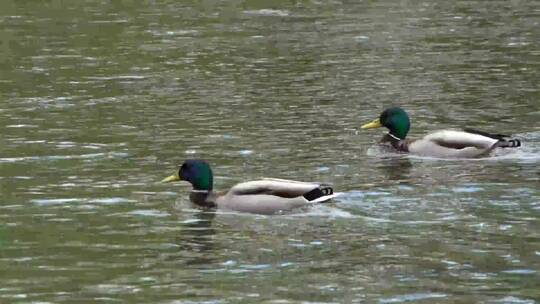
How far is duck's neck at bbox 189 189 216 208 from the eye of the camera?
1886 centimetres

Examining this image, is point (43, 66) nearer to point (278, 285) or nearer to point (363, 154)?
point (363, 154)

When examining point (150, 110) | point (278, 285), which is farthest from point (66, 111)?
point (278, 285)

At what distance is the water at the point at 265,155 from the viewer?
49.1ft

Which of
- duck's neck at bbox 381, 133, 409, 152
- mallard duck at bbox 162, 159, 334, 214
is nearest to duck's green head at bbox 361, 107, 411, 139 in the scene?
duck's neck at bbox 381, 133, 409, 152

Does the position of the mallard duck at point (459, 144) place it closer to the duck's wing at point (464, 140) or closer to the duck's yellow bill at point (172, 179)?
the duck's wing at point (464, 140)

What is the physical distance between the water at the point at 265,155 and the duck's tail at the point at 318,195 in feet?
0.60

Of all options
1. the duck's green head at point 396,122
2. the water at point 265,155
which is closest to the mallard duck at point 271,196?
the water at point 265,155

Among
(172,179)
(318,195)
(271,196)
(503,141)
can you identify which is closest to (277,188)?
(271,196)

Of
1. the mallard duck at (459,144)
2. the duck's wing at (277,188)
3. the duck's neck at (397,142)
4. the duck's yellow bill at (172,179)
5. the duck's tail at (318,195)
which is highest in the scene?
the duck's wing at (277,188)

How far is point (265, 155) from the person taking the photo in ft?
74.2

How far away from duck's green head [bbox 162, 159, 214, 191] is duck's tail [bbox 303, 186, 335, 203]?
1608 mm

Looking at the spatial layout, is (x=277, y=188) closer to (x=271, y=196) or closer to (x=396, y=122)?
(x=271, y=196)

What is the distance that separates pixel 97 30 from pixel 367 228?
78.0 feet

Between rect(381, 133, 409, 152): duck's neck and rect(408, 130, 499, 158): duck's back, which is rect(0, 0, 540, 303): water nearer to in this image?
rect(408, 130, 499, 158): duck's back
